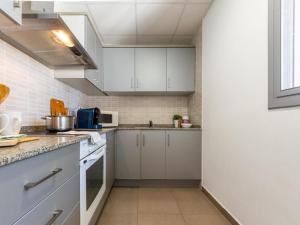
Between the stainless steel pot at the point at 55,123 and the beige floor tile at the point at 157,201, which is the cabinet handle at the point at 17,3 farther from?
the beige floor tile at the point at 157,201

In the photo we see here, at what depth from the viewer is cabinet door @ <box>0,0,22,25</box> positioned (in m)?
0.98

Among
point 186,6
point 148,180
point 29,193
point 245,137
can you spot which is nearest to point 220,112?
point 245,137

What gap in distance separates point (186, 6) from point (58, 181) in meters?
2.22

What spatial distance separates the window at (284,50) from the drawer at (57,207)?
50.5 inches

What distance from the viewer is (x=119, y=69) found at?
3.41 meters

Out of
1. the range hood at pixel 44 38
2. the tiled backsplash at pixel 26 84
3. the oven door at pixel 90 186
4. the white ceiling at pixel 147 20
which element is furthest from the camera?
the white ceiling at pixel 147 20

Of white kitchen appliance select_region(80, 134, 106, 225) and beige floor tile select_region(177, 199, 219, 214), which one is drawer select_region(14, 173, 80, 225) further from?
beige floor tile select_region(177, 199, 219, 214)

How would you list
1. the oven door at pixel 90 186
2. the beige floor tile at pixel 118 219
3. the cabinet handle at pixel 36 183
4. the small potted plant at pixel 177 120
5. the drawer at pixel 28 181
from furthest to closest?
the small potted plant at pixel 177 120
the beige floor tile at pixel 118 219
the oven door at pixel 90 186
the cabinet handle at pixel 36 183
the drawer at pixel 28 181

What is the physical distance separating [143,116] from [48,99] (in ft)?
5.79

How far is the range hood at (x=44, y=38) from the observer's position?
1.34 m

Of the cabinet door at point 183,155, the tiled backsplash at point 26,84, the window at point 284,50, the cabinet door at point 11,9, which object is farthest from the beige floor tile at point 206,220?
the cabinet door at point 11,9

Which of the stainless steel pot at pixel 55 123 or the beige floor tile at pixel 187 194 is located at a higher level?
the stainless steel pot at pixel 55 123

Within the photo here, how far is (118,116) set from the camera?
3.73m

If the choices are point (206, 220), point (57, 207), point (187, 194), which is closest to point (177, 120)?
point (187, 194)
